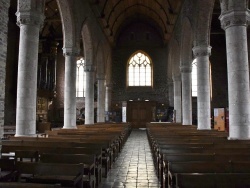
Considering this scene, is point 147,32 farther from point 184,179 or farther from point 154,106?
Result: point 184,179

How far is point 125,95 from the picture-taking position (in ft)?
98.4

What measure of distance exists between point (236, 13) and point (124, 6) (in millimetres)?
18334

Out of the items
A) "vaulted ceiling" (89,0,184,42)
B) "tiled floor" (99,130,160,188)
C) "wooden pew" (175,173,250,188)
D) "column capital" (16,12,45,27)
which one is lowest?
"tiled floor" (99,130,160,188)

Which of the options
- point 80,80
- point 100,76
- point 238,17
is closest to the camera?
point 238,17

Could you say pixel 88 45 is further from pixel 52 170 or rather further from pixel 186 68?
pixel 52 170

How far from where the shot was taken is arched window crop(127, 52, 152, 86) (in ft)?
99.5

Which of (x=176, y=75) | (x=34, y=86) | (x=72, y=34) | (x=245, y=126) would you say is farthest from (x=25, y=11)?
(x=176, y=75)

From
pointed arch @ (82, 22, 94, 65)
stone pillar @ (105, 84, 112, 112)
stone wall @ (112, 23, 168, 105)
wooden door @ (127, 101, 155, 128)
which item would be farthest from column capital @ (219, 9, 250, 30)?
stone pillar @ (105, 84, 112, 112)

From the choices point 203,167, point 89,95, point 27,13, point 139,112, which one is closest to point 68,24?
point 27,13

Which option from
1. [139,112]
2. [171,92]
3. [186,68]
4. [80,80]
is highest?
[80,80]

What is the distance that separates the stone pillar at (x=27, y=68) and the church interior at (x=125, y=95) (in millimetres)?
37

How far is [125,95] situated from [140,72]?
10.5 feet

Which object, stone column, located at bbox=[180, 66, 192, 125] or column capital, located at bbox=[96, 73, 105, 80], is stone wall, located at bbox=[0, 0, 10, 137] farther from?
column capital, located at bbox=[96, 73, 105, 80]

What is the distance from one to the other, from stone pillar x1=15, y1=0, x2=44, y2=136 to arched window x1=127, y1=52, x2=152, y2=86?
67.9 ft
